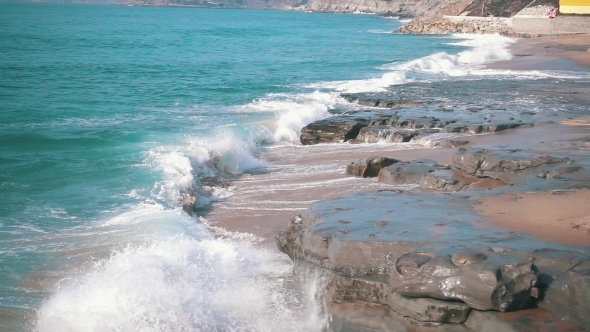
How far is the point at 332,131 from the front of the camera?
16047 millimetres

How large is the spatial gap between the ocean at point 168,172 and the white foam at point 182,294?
0.07ft

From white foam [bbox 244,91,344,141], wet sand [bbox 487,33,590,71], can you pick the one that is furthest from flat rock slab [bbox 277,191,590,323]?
wet sand [bbox 487,33,590,71]

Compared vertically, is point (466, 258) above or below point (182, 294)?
above

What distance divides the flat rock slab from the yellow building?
4496 cm

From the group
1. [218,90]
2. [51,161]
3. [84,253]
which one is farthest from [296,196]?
[218,90]

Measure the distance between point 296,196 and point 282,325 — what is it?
477 centimetres

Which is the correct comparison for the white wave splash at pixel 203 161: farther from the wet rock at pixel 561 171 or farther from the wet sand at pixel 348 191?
the wet rock at pixel 561 171

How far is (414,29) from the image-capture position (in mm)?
66938

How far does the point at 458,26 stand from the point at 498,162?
57940mm

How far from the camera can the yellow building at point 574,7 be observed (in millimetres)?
47812

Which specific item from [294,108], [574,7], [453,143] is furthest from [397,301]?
[574,7]

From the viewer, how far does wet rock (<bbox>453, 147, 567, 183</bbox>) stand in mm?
9500

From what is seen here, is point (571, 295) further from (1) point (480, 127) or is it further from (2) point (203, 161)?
(2) point (203, 161)

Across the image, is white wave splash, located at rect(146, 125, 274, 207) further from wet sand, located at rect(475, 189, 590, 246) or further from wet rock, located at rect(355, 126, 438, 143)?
wet sand, located at rect(475, 189, 590, 246)
